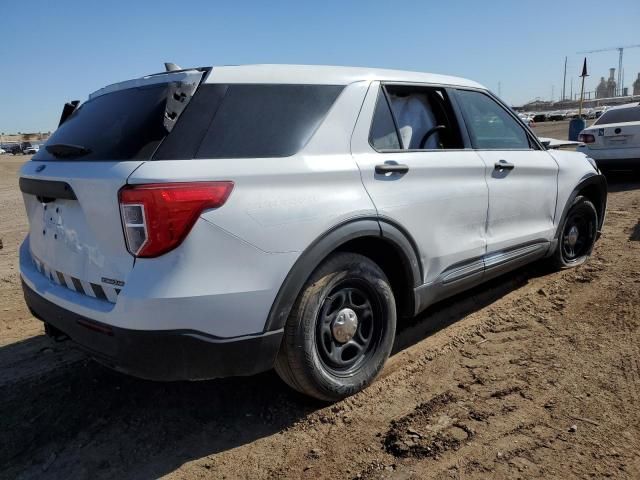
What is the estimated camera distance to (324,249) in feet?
8.54

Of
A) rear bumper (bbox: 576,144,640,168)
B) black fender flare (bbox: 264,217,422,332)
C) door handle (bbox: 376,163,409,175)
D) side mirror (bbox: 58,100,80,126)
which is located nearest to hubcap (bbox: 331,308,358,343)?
black fender flare (bbox: 264,217,422,332)

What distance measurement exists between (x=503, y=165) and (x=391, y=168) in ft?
4.40

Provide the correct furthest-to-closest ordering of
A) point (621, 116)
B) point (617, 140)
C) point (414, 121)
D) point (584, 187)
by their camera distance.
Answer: point (621, 116) → point (617, 140) → point (584, 187) → point (414, 121)

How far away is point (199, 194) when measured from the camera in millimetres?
2242

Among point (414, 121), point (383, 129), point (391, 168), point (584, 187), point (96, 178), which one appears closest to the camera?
point (96, 178)

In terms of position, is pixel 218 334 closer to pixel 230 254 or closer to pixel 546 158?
pixel 230 254

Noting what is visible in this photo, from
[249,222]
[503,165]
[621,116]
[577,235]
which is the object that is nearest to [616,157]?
[621,116]

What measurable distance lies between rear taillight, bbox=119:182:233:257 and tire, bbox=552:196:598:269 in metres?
3.80

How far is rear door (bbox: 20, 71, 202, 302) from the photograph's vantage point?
7.54 ft

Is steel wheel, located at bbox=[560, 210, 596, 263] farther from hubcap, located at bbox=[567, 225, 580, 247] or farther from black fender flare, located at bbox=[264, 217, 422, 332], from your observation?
black fender flare, located at bbox=[264, 217, 422, 332]

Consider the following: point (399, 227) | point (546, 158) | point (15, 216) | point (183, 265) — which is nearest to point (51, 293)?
point (183, 265)

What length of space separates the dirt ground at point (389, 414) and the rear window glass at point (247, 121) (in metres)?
1.49

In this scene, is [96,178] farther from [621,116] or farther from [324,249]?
[621,116]

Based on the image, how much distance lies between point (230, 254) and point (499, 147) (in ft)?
8.82
